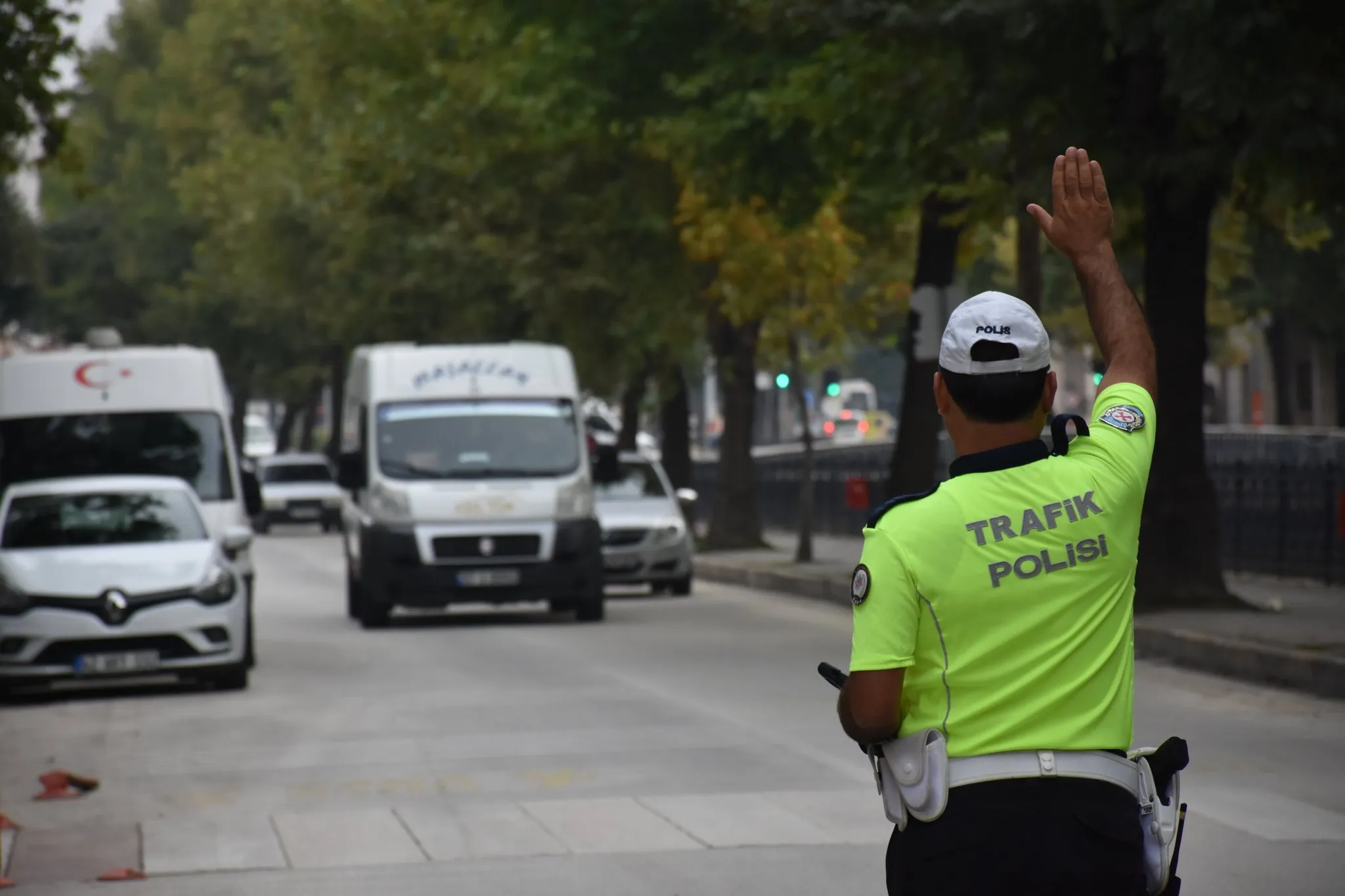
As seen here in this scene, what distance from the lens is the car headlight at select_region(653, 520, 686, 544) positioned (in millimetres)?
26766

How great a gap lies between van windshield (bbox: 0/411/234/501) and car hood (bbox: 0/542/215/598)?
330cm

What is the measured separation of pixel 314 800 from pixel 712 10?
39.4 feet

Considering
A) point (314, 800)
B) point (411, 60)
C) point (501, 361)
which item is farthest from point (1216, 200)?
point (411, 60)

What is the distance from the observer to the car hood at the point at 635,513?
26.5m

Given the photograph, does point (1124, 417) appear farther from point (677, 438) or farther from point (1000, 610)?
point (677, 438)

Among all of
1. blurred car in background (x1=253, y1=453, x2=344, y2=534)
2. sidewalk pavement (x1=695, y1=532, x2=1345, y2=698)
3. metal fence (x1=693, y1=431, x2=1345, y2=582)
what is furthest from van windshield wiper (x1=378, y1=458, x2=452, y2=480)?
blurred car in background (x1=253, y1=453, x2=344, y2=534)

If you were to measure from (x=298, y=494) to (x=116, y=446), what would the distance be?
3303cm

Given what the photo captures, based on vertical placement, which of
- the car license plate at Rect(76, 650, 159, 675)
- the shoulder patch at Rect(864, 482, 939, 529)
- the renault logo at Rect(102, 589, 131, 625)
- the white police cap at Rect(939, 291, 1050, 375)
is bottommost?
the car license plate at Rect(76, 650, 159, 675)

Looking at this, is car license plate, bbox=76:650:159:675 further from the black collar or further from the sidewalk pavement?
the black collar

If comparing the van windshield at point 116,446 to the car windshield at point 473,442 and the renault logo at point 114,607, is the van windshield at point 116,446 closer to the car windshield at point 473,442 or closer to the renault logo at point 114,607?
the car windshield at point 473,442

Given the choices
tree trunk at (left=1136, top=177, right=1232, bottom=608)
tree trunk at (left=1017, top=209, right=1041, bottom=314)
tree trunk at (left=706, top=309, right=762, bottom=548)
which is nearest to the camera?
tree trunk at (left=1136, top=177, right=1232, bottom=608)

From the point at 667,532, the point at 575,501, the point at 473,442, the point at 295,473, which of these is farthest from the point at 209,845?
the point at 295,473

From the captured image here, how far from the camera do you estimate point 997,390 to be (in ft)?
12.6

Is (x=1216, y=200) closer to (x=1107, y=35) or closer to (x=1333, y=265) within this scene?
(x=1107, y=35)
